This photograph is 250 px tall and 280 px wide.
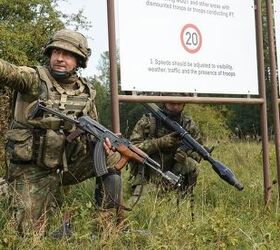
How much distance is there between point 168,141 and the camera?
6.08 metres

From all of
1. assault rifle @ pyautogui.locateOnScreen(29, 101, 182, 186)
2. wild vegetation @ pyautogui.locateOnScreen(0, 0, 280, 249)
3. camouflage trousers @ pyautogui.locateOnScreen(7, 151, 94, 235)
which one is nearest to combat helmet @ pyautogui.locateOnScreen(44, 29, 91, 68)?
assault rifle @ pyautogui.locateOnScreen(29, 101, 182, 186)

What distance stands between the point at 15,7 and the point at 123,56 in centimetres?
2718

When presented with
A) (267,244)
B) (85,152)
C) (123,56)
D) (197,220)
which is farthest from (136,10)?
(267,244)

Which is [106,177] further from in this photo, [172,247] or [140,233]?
[172,247]

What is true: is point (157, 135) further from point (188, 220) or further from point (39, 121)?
point (39, 121)

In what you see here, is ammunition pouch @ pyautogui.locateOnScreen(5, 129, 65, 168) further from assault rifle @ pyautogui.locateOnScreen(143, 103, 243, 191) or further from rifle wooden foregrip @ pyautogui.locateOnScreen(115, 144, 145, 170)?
assault rifle @ pyautogui.locateOnScreen(143, 103, 243, 191)

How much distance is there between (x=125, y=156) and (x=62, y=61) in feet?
3.22

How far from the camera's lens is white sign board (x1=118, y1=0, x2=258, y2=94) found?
15.9 feet

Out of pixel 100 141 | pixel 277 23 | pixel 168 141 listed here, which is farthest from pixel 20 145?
pixel 277 23

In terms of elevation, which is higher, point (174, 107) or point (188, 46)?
point (188, 46)

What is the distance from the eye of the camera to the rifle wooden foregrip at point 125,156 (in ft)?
14.7

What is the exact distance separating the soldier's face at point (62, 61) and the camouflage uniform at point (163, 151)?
1594 mm

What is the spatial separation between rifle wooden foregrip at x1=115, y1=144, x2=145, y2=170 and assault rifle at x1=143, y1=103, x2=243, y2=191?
1336mm

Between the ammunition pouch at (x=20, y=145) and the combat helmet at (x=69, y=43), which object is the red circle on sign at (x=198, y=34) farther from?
the ammunition pouch at (x=20, y=145)
